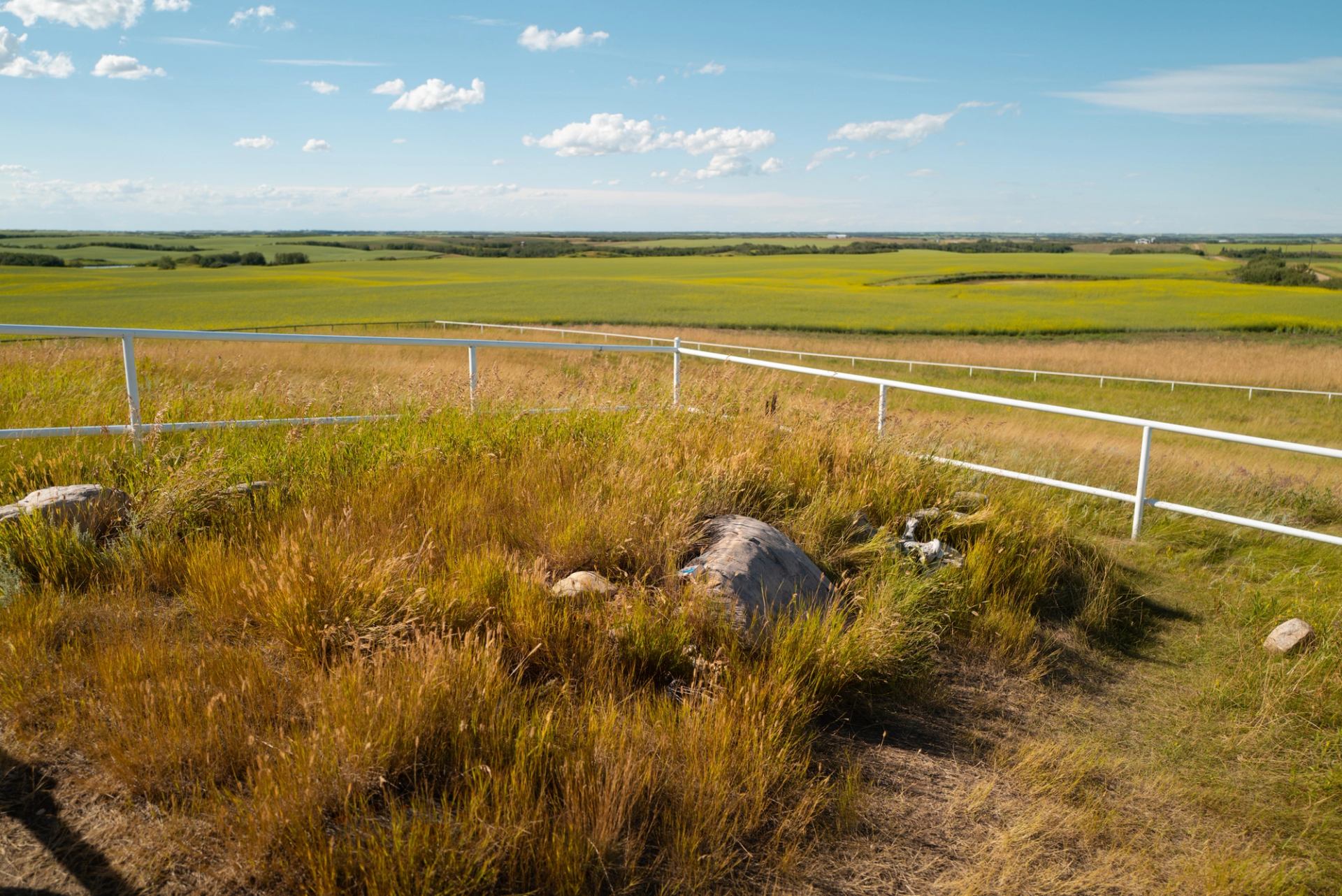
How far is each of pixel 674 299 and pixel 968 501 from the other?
61.1 metres

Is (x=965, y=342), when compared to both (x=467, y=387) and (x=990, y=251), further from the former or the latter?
(x=990, y=251)

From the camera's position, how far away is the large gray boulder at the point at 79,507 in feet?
14.9

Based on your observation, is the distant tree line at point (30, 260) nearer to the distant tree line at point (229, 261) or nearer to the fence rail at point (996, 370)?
the distant tree line at point (229, 261)

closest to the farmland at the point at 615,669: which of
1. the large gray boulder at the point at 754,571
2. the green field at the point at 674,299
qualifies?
the large gray boulder at the point at 754,571

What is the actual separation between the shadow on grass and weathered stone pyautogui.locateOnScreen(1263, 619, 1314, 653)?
5165 mm

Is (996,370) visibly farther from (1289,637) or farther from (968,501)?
(1289,637)

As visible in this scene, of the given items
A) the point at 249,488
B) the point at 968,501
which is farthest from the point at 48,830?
the point at 968,501

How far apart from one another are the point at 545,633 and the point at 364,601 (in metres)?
0.75

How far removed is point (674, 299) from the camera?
6656cm

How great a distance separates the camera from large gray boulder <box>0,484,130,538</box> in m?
4.54

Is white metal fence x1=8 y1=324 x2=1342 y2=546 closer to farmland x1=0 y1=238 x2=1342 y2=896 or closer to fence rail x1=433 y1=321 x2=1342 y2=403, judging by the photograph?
farmland x1=0 y1=238 x2=1342 y2=896

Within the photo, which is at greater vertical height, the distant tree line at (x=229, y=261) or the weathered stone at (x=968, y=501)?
the distant tree line at (x=229, y=261)

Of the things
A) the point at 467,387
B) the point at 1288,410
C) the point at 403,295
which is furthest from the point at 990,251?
the point at 467,387

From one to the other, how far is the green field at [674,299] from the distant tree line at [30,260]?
3.64 metres
